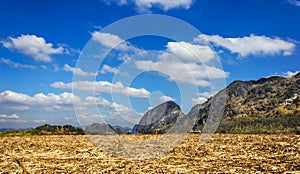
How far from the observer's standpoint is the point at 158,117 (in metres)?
36.0

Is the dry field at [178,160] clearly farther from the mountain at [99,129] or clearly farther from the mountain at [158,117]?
the mountain at [99,129]

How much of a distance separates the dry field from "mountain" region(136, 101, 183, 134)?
4816 millimetres

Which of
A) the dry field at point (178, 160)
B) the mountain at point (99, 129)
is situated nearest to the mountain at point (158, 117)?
the mountain at point (99, 129)

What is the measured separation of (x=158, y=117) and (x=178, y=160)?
15.0 metres

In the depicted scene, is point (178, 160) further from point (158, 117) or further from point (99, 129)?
point (99, 129)

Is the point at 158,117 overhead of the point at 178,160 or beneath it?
overhead

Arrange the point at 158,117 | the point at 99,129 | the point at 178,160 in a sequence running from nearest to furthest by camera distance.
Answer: the point at 178,160 → the point at 99,129 → the point at 158,117

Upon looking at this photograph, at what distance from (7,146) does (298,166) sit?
23238mm

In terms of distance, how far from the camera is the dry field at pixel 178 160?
17750mm

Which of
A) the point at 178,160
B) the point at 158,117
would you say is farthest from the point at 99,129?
the point at 178,160

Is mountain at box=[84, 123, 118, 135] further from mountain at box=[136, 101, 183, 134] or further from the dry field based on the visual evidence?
the dry field

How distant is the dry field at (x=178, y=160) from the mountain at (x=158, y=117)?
190 inches

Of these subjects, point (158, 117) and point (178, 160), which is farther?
point (158, 117)

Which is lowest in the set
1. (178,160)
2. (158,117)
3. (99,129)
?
(178,160)
